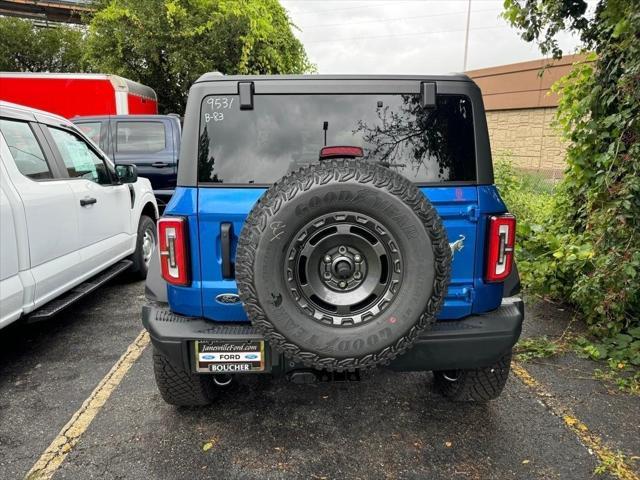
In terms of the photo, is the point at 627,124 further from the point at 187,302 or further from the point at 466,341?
the point at 187,302

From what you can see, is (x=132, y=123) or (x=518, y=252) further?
(x=132, y=123)

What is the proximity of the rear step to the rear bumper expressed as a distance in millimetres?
1439

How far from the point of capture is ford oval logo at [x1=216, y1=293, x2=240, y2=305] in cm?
235

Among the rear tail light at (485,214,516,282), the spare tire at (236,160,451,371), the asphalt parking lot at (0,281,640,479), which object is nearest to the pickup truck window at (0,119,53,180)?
the asphalt parking lot at (0,281,640,479)

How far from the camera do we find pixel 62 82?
11445 millimetres

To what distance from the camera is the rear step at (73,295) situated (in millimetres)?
3377

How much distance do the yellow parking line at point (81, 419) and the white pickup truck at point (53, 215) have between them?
620 millimetres

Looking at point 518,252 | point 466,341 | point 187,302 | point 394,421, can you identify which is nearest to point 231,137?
point 187,302

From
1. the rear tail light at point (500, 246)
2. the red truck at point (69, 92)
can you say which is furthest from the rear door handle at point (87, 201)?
the red truck at point (69, 92)

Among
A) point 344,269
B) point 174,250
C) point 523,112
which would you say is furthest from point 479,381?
point 523,112

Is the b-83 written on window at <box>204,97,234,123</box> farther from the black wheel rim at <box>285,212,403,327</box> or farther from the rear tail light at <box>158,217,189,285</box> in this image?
the black wheel rim at <box>285,212,403,327</box>

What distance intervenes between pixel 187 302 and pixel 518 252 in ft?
12.7

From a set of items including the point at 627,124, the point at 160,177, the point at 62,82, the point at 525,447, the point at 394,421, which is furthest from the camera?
the point at 62,82

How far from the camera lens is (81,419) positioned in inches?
111
